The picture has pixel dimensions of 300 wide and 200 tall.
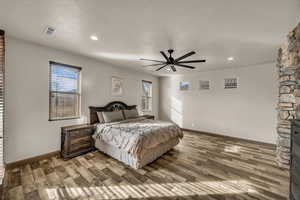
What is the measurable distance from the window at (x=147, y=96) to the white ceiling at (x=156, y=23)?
303 centimetres

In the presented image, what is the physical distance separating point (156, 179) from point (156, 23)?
2.70 metres

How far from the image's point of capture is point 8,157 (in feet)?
8.13

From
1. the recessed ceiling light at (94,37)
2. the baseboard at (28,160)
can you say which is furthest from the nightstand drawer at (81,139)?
the recessed ceiling light at (94,37)

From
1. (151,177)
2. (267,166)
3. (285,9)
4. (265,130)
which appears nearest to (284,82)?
(285,9)

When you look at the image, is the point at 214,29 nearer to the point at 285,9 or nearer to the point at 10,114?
the point at 285,9

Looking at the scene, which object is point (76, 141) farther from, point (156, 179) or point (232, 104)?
point (232, 104)

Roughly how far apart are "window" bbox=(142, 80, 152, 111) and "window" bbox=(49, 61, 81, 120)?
300 cm

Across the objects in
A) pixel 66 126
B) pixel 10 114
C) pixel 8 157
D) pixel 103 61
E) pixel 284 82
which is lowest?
pixel 8 157

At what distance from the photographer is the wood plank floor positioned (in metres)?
1.89

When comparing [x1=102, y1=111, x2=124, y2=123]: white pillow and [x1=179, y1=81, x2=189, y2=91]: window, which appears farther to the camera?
[x1=179, y1=81, x2=189, y2=91]: window

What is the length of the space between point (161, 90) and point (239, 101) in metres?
3.52

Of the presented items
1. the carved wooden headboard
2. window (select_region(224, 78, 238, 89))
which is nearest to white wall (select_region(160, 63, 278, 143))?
window (select_region(224, 78, 238, 89))

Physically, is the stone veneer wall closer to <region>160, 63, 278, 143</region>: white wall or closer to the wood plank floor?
the wood plank floor

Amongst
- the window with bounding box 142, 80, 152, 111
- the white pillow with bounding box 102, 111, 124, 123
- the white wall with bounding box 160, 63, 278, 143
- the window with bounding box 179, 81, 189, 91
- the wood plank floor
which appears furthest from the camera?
the window with bounding box 142, 80, 152, 111
